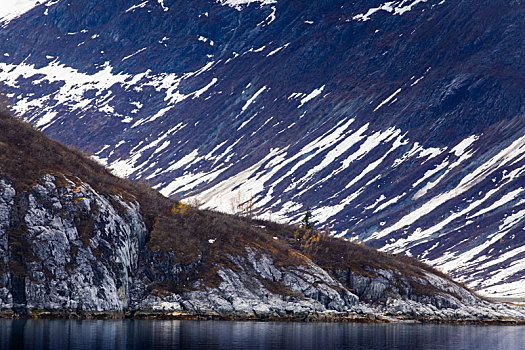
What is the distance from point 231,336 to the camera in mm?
88438

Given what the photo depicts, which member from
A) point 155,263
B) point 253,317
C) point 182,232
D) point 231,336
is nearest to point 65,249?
point 155,263

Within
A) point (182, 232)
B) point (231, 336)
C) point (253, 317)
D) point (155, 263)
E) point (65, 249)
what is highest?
point (182, 232)

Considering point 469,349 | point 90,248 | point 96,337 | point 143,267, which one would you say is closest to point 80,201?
point 90,248

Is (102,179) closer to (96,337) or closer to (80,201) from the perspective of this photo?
(80,201)

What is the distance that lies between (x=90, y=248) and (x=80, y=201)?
7.01 m

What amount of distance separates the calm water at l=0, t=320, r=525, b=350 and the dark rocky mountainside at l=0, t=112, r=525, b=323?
535 cm

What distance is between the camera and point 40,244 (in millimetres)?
98875

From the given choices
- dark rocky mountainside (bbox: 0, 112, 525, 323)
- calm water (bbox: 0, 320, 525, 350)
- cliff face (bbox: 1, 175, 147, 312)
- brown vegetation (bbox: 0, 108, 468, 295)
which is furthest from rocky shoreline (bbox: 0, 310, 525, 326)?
brown vegetation (bbox: 0, 108, 468, 295)

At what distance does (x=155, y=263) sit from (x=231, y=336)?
1191 inches

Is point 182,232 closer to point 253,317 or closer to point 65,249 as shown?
point 253,317

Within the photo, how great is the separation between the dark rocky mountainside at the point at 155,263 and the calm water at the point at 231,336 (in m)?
5.35

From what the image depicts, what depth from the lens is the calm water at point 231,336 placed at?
75125 mm

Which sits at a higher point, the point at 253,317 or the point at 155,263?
the point at 155,263

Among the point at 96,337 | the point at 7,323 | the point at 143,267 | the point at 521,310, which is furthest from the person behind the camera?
Answer: the point at 521,310
